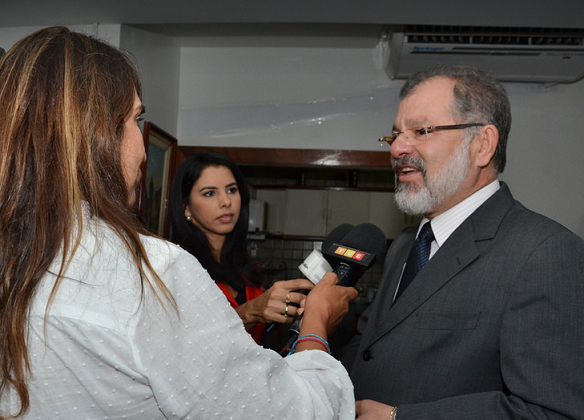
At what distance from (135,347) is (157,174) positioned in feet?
9.30

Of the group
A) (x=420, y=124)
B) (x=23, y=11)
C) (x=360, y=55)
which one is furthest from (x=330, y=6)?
(x=23, y=11)

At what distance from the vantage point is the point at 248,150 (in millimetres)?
3803

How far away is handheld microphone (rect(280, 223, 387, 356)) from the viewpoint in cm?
129

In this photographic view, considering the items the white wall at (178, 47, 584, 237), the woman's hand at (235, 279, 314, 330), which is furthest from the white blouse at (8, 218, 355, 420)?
the white wall at (178, 47, 584, 237)

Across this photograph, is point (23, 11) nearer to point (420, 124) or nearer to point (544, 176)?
point (420, 124)

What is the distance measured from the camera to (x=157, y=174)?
340 centimetres

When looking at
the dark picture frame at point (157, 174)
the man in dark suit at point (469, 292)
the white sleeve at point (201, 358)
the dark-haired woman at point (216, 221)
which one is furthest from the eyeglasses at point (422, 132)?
the dark picture frame at point (157, 174)

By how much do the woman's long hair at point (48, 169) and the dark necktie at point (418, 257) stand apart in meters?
0.88

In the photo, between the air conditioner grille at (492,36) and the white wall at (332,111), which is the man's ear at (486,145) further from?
the white wall at (332,111)

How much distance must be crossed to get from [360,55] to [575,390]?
10.4ft

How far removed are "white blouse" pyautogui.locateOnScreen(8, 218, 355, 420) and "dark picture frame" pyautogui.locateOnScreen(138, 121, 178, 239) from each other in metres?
2.41

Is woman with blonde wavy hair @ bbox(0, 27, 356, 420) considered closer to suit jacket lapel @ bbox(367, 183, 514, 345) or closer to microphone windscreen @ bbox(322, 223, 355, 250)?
suit jacket lapel @ bbox(367, 183, 514, 345)

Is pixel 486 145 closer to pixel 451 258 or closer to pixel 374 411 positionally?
pixel 451 258

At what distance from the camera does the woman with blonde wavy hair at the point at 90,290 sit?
27.2 inches
